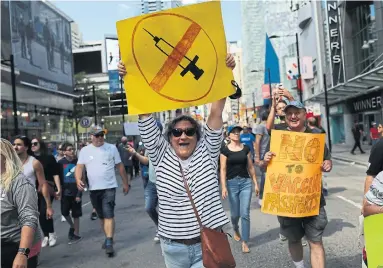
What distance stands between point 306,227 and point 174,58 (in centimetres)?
207

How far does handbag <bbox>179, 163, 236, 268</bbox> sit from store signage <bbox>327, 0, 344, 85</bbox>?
34.4 m

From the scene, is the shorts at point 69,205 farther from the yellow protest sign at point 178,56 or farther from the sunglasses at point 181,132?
the sunglasses at point 181,132

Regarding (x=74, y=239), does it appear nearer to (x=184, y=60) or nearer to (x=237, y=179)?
(x=237, y=179)

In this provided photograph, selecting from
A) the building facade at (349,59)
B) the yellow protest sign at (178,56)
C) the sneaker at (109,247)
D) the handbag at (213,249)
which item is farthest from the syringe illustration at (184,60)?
the building facade at (349,59)

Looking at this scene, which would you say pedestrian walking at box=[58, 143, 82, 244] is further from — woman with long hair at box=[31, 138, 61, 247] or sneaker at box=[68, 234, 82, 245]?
woman with long hair at box=[31, 138, 61, 247]

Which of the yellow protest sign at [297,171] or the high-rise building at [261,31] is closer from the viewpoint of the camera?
the yellow protest sign at [297,171]

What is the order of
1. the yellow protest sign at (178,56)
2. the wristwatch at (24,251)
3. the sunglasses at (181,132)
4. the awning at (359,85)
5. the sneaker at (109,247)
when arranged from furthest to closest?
the awning at (359,85)
the sneaker at (109,247)
the yellow protest sign at (178,56)
the sunglasses at (181,132)
the wristwatch at (24,251)

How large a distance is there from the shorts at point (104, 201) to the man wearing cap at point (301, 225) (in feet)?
9.78

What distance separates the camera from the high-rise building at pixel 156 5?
3746mm

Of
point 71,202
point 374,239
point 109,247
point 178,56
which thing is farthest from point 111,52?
point 374,239

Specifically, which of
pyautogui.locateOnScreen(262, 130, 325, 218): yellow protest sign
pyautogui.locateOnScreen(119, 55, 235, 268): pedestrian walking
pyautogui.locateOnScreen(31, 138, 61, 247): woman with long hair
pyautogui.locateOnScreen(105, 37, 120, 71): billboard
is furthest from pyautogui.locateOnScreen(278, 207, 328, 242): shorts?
pyautogui.locateOnScreen(105, 37, 120, 71): billboard

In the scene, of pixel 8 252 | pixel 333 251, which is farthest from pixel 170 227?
pixel 333 251

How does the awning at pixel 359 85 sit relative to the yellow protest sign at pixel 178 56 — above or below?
above

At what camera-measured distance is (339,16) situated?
34.6 m
